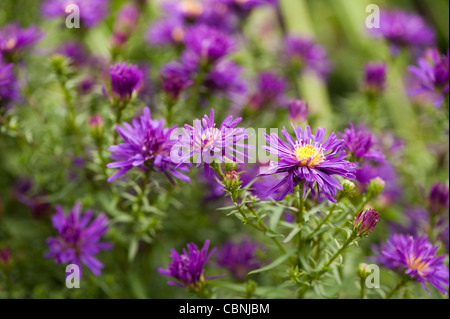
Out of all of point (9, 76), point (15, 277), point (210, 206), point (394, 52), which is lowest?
point (15, 277)

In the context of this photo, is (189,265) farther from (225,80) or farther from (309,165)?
(225,80)

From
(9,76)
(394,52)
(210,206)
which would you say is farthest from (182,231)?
(394,52)

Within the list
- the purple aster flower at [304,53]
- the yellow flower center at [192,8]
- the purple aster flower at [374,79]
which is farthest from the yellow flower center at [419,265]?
the yellow flower center at [192,8]

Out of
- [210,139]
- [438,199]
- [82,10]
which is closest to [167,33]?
[82,10]

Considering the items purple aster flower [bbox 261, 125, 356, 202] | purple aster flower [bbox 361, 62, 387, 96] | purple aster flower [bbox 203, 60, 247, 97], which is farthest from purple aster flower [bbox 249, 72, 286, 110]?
purple aster flower [bbox 261, 125, 356, 202]

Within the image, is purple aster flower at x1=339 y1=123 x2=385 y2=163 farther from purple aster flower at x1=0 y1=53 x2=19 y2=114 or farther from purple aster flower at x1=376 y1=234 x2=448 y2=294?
purple aster flower at x1=0 y1=53 x2=19 y2=114
